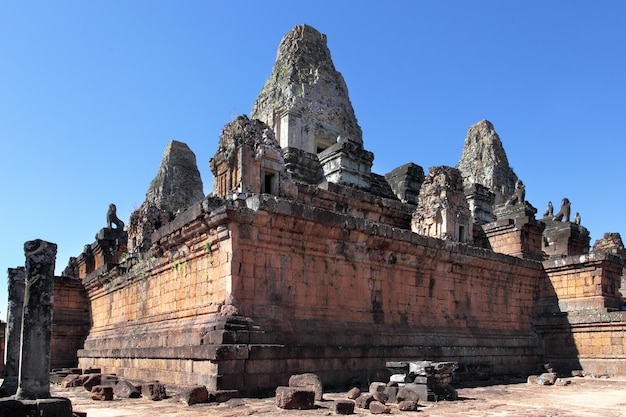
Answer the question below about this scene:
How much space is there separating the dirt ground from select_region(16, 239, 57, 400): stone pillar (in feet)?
3.50

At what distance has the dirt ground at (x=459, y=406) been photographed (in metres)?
8.38

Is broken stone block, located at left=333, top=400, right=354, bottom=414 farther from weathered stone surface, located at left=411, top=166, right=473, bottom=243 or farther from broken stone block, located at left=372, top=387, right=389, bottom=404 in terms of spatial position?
weathered stone surface, located at left=411, top=166, right=473, bottom=243

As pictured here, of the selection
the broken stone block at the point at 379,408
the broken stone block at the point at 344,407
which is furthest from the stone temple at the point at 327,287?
the broken stone block at the point at 379,408

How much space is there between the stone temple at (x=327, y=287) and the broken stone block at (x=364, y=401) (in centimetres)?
187

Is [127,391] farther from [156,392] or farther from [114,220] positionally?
[114,220]

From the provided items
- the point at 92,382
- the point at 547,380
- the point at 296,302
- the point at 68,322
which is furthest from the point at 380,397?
the point at 68,322

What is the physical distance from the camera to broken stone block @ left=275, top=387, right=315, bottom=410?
338 inches

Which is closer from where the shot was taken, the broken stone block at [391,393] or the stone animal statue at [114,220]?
the broken stone block at [391,393]

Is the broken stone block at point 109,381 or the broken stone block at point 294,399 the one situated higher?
the broken stone block at point 294,399

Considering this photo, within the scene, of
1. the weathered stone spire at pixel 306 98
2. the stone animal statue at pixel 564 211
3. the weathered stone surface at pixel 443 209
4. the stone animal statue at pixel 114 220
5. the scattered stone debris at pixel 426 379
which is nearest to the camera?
the scattered stone debris at pixel 426 379

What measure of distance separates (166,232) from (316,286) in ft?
11.3

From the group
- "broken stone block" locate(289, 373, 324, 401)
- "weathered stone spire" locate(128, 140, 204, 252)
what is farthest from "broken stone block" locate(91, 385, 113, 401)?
"weathered stone spire" locate(128, 140, 204, 252)

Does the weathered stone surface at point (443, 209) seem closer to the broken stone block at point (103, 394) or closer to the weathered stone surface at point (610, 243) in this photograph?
the broken stone block at point (103, 394)

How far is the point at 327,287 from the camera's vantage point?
12062 millimetres
